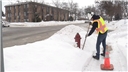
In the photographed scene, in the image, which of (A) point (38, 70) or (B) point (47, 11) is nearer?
(A) point (38, 70)

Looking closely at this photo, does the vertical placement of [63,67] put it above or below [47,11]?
below

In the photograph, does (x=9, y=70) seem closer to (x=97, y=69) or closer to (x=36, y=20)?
(x=97, y=69)

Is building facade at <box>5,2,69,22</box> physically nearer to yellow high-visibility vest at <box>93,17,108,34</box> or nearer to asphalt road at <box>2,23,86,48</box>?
asphalt road at <box>2,23,86,48</box>

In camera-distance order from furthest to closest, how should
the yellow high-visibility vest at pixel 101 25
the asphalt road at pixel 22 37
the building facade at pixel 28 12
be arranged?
the building facade at pixel 28 12, the asphalt road at pixel 22 37, the yellow high-visibility vest at pixel 101 25

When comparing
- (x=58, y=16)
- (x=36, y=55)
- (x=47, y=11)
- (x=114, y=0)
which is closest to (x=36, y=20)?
(x=47, y=11)

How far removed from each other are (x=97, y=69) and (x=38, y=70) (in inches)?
76.3

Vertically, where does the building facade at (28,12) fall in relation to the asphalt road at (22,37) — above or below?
above

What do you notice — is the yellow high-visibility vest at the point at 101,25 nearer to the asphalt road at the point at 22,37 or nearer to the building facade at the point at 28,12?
the asphalt road at the point at 22,37

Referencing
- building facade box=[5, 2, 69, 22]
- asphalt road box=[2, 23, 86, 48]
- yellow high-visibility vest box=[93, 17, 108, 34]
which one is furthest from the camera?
building facade box=[5, 2, 69, 22]

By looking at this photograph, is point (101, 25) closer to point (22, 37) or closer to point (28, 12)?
point (22, 37)

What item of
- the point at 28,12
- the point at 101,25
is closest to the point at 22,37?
the point at 101,25

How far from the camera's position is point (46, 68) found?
4590 millimetres

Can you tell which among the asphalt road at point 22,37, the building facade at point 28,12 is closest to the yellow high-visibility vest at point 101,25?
the asphalt road at point 22,37

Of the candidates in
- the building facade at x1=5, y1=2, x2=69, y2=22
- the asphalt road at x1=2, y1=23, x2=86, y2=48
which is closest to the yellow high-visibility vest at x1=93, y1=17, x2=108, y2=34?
the asphalt road at x1=2, y1=23, x2=86, y2=48
